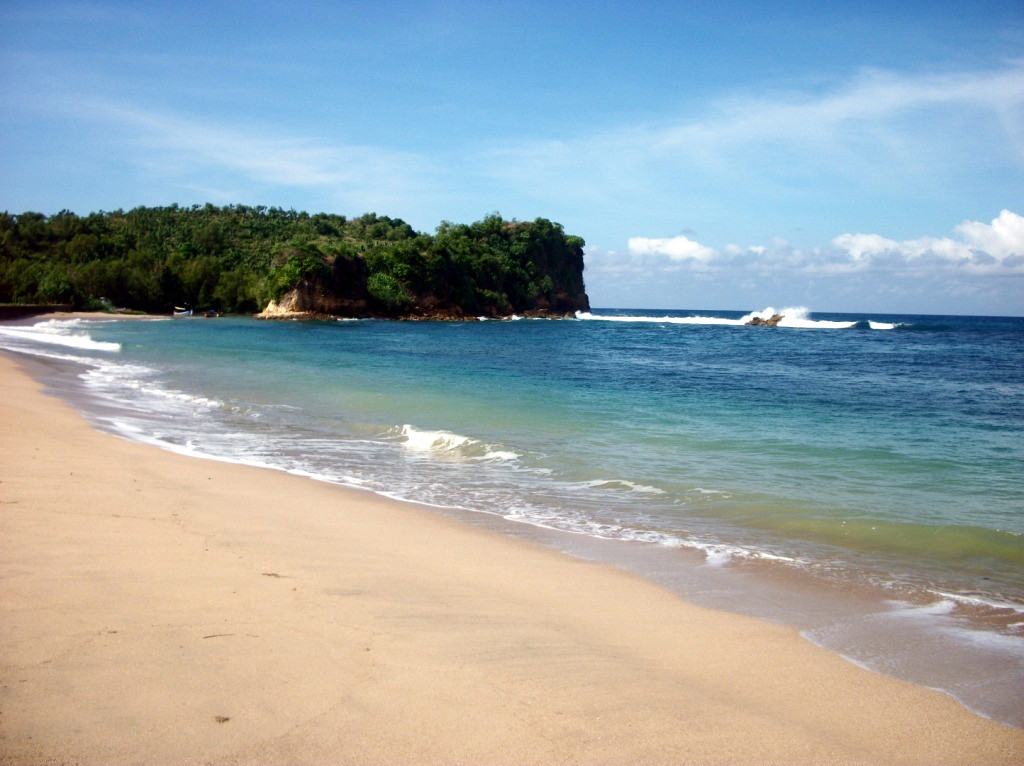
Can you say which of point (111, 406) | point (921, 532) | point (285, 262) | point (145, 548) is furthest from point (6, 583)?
point (285, 262)

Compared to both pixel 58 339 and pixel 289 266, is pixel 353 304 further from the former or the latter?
pixel 58 339

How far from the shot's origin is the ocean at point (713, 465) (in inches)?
221

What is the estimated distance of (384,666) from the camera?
3730 millimetres

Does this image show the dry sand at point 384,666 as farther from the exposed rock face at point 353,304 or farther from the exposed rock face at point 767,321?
the exposed rock face at point 767,321

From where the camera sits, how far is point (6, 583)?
426 cm

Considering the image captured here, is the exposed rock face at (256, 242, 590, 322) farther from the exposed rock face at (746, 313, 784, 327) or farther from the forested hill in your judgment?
the exposed rock face at (746, 313, 784, 327)

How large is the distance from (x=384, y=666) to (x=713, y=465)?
817cm

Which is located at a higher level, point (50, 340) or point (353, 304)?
point (353, 304)

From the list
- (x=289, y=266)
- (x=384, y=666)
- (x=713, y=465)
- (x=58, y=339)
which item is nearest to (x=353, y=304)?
(x=289, y=266)

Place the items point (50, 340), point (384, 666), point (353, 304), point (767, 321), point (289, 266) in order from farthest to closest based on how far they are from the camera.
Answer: point (767, 321)
point (353, 304)
point (289, 266)
point (50, 340)
point (384, 666)

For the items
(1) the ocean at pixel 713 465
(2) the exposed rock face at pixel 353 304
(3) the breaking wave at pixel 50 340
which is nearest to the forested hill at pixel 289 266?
(2) the exposed rock face at pixel 353 304

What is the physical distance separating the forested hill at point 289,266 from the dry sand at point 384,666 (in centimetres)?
6735

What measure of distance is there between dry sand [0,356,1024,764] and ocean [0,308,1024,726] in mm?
799

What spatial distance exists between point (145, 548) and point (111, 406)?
11.4 m
